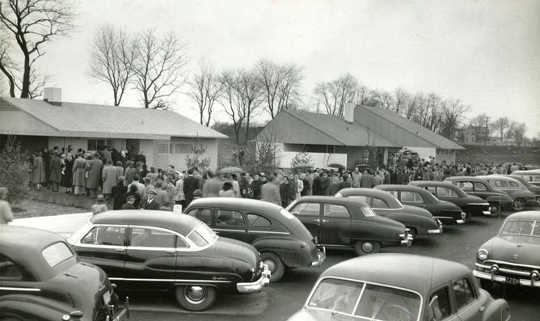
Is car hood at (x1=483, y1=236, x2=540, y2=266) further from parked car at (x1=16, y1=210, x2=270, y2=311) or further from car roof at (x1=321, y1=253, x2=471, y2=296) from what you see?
parked car at (x1=16, y1=210, x2=270, y2=311)

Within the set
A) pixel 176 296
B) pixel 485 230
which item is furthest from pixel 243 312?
pixel 485 230

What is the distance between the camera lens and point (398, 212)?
15008 millimetres

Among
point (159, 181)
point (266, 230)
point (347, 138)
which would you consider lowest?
point (266, 230)

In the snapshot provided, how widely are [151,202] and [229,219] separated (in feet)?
8.90

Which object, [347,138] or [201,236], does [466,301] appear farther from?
[347,138]

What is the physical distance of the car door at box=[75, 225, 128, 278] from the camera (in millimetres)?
Answer: 8625

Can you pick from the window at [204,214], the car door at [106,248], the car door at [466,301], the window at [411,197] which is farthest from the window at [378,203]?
the car door at [106,248]

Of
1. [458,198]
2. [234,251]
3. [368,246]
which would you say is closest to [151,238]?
[234,251]

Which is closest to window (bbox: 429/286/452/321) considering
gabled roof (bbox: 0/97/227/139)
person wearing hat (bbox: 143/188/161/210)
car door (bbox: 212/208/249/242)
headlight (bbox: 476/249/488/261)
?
headlight (bbox: 476/249/488/261)

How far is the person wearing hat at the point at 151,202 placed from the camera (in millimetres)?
12633

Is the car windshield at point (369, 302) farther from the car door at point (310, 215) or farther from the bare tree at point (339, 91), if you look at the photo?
the bare tree at point (339, 91)

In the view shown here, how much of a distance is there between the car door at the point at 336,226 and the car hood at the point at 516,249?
344 centimetres

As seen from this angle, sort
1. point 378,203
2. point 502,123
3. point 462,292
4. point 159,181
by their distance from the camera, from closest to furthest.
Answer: point 462,292 → point 159,181 → point 378,203 → point 502,123

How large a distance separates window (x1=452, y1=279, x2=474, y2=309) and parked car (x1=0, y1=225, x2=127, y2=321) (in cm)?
439
